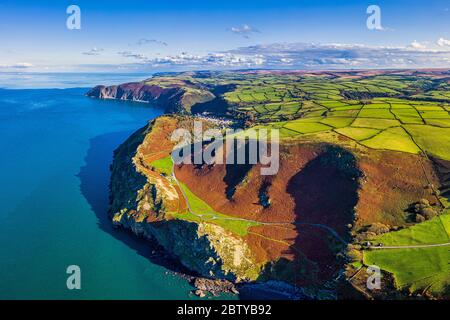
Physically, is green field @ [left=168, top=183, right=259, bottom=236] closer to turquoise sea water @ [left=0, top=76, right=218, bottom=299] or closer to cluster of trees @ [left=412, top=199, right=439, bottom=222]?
turquoise sea water @ [left=0, top=76, right=218, bottom=299]

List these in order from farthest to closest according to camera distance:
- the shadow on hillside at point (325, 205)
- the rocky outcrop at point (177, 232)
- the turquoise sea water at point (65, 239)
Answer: the shadow on hillside at point (325, 205) → the rocky outcrop at point (177, 232) → the turquoise sea water at point (65, 239)

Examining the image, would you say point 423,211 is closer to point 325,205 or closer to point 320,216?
point 325,205

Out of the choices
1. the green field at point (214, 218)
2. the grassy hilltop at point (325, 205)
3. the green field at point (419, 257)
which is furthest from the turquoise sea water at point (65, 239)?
the green field at point (419, 257)

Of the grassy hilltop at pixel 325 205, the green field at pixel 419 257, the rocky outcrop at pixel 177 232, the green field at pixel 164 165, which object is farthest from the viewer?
the green field at pixel 164 165

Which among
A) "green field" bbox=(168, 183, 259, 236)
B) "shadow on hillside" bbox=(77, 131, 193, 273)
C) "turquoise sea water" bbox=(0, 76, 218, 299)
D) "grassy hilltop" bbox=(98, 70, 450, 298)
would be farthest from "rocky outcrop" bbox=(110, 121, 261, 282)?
"turquoise sea water" bbox=(0, 76, 218, 299)

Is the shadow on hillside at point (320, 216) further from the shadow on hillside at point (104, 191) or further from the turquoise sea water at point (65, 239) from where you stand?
the shadow on hillside at point (104, 191)

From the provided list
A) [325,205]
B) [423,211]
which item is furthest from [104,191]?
[423,211]

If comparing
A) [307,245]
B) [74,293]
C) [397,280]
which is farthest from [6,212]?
[397,280]

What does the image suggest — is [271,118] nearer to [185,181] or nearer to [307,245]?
[185,181]
